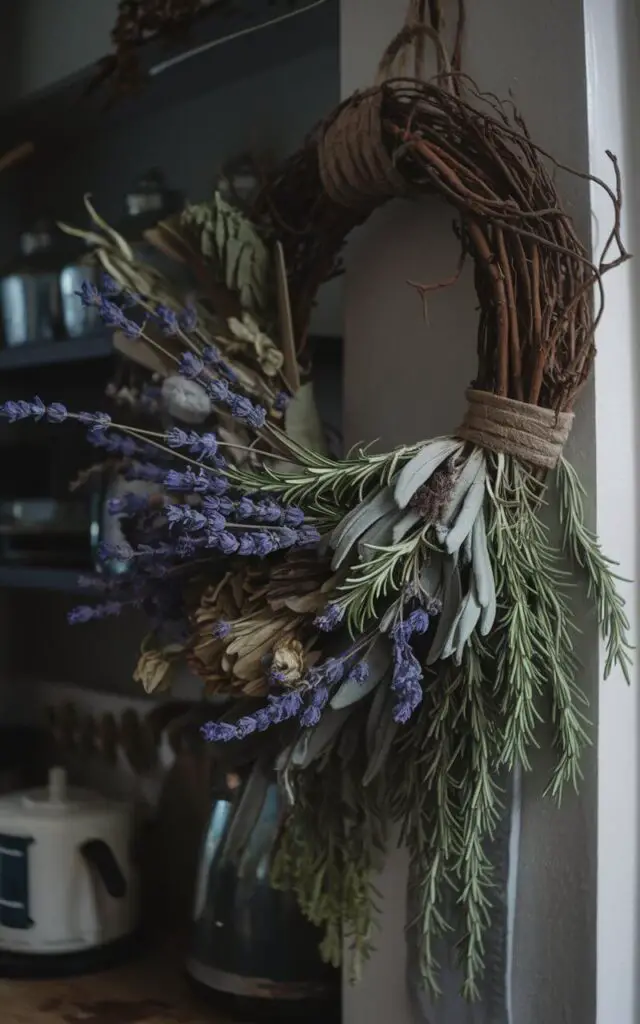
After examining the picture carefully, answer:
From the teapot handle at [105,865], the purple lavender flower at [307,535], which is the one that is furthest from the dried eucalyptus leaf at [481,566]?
the teapot handle at [105,865]

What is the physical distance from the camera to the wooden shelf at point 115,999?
108 centimetres

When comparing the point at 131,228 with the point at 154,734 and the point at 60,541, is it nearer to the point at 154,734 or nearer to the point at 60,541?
the point at 60,541

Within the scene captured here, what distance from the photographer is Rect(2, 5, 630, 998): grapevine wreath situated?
728 mm

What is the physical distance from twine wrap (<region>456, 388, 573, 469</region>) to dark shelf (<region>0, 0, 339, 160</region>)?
27.6 inches

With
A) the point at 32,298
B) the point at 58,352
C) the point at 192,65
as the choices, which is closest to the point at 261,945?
the point at 58,352

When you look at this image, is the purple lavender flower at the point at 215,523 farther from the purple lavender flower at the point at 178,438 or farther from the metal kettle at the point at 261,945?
the metal kettle at the point at 261,945

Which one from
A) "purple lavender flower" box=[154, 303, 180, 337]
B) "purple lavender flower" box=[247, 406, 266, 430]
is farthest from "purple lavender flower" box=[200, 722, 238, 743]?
"purple lavender flower" box=[154, 303, 180, 337]

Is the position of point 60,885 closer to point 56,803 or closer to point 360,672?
point 56,803

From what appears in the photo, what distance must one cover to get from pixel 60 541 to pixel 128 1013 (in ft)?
1.92

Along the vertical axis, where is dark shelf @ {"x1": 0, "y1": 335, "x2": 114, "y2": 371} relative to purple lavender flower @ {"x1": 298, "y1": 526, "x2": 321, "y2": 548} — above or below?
above

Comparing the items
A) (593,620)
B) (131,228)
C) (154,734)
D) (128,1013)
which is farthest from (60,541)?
(593,620)

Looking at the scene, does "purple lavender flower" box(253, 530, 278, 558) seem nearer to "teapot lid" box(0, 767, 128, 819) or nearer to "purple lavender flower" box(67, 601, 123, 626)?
"purple lavender flower" box(67, 601, 123, 626)

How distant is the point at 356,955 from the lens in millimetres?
886

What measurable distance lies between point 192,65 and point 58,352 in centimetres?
43
